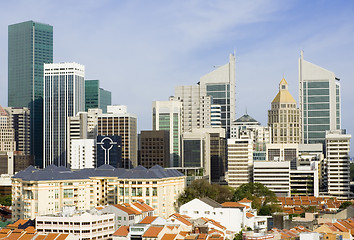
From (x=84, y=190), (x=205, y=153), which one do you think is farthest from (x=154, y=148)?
(x=84, y=190)

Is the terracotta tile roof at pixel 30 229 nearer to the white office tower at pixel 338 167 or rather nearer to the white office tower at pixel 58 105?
the white office tower at pixel 338 167

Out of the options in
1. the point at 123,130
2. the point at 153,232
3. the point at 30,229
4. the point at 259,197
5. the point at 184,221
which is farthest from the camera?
the point at 123,130

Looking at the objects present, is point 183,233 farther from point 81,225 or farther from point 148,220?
point 81,225

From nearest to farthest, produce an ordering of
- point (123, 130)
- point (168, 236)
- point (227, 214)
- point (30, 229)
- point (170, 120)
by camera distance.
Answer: point (168, 236) < point (30, 229) < point (227, 214) < point (170, 120) < point (123, 130)

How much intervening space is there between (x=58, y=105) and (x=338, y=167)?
81.0 m

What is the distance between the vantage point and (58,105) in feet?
627

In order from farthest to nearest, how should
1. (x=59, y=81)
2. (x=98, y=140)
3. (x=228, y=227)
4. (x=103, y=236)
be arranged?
(x=59, y=81), (x=98, y=140), (x=228, y=227), (x=103, y=236)

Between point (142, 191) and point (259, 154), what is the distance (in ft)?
234

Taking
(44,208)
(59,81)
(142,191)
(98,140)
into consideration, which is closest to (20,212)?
(44,208)

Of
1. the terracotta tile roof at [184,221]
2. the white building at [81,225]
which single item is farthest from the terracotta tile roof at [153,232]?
the white building at [81,225]

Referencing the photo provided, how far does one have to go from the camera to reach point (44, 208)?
9881 cm

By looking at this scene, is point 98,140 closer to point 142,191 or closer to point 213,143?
point 213,143

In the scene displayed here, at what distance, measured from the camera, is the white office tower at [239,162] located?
153 meters

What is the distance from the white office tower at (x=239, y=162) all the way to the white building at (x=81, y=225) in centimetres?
7287
